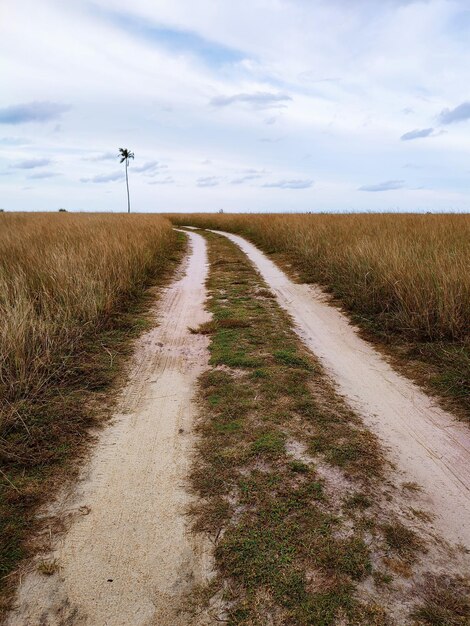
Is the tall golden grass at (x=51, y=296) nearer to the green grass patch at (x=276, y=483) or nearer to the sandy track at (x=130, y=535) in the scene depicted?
the sandy track at (x=130, y=535)

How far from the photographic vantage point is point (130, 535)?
2.21m

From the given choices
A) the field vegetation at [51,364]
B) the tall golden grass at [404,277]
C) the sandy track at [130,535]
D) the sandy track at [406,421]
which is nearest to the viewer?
the sandy track at [130,535]

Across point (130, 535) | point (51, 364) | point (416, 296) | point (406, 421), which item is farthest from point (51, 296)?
point (416, 296)

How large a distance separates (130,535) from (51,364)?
7.29 ft

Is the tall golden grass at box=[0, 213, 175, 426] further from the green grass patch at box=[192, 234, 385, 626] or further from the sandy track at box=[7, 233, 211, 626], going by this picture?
the green grass patch at box=[192, 234, 385, 626]

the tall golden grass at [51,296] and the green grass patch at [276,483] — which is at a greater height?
the tall golden grass at [51,296]

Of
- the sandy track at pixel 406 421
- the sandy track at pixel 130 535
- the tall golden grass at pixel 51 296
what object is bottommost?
the sandy track at pixel 130 535

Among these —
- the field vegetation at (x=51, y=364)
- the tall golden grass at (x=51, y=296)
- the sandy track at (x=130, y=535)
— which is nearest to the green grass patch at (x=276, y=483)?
the sandy track at (x=130, y=535)

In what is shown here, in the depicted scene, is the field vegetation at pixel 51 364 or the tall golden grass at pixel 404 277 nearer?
the field vegetation at pixel 51 364

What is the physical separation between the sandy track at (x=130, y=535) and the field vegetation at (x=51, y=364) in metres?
0.25

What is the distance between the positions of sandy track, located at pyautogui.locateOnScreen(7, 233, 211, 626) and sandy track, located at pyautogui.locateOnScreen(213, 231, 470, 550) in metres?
1.44

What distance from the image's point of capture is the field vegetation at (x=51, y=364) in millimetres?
2606

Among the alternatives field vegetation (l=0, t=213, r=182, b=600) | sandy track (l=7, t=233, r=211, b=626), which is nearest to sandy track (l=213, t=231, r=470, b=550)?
sandy track (l=7, t=233, r=211, b=626)

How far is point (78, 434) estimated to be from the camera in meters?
3.14
